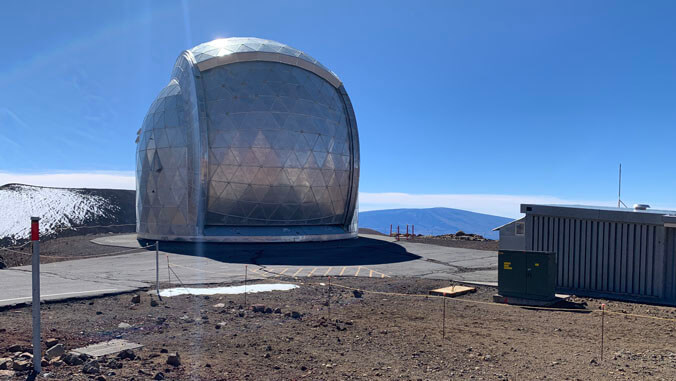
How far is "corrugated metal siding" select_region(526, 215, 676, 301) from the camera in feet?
46.1

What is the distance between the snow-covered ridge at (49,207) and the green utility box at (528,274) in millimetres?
41613

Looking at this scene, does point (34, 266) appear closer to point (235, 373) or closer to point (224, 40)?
point (235, 373)

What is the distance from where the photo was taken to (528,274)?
13633mm

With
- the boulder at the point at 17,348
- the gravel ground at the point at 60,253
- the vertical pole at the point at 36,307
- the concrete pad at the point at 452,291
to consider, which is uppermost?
the vertical pole at the point at 36,307

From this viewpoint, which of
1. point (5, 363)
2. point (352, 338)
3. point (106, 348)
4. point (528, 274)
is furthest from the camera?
point (528, 274)

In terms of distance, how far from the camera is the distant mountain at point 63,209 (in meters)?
45.7

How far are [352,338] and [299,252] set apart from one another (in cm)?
1635

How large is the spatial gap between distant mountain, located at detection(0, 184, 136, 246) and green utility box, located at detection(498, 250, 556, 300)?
38.0m

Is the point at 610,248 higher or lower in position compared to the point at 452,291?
higher

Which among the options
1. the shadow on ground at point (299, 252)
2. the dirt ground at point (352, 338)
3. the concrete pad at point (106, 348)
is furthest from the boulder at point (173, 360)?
the shadow on ground at point (299, 252)

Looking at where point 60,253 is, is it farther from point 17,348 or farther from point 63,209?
point 63,209

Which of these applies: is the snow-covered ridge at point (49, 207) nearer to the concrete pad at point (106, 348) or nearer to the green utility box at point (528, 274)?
the concrete pad at point (106, 348)

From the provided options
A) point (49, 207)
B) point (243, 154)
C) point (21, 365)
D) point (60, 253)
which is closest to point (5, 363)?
point (21, 365)

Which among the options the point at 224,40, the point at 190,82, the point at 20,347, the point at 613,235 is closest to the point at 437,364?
the point at 20,347
